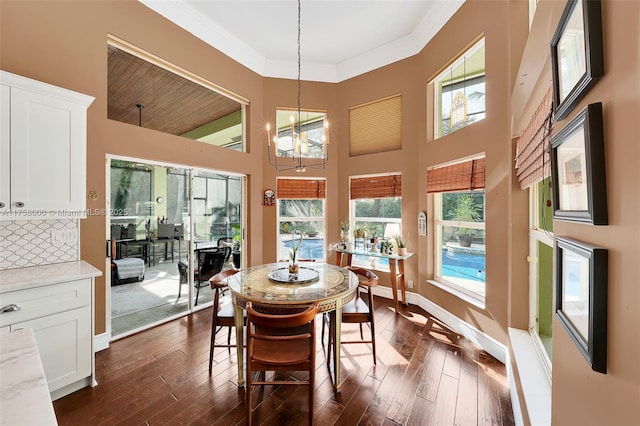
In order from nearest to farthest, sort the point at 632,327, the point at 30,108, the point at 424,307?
the point at 632,327, the point at 30,108, the point at 424,307

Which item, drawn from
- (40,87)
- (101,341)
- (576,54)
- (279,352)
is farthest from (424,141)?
(101,341)

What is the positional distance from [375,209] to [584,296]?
3.69m

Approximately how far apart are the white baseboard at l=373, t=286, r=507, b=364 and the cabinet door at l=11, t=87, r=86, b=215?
4097mm

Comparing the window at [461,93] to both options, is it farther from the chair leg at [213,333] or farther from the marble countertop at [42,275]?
the marble countertop at [42,275]

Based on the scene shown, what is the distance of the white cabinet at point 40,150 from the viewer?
77.5 inches

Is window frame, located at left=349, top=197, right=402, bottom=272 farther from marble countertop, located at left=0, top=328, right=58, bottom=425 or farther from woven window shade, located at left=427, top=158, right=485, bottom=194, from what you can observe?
marble countertop, located at left=0, top=328, right=58, bottom=425

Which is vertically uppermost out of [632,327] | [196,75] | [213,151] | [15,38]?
[196,75]

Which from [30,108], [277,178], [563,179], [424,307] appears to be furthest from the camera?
[277,178]

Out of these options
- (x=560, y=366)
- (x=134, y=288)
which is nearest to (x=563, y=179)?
(x=560, y=366)

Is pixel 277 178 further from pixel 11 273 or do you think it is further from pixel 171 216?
pixel 11 273

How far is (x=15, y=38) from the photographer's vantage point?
2.23 m

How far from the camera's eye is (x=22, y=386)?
824 millimetres

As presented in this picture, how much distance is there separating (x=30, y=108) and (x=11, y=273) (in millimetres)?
1328

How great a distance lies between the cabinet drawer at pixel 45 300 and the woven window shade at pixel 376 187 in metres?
3.65
